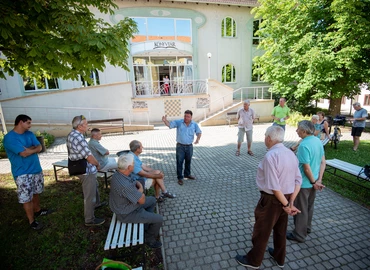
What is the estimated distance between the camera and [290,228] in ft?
11.7

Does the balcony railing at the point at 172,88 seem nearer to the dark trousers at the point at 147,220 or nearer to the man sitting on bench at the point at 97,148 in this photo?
the man sitting on bench at the point at 97,148

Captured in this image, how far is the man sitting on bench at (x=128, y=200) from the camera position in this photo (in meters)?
2.86

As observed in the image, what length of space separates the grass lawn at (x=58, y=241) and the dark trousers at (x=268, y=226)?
4.51 feet

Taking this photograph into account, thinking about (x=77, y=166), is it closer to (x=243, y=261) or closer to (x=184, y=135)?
(x=184, y=135)

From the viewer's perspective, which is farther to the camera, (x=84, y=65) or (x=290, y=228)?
(x=84, y=65)

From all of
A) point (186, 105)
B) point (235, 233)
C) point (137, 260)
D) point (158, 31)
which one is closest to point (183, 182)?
point (235, 233)

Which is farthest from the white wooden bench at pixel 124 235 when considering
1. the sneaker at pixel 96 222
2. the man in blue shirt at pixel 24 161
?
the man in blue shirt at pixel 24 161

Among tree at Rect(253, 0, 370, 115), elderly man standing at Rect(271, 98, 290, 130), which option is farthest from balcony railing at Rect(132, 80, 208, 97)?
elderly man standing at Rect(271, 98, 290, 130)

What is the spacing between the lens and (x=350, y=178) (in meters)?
5.51

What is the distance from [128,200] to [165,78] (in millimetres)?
13726

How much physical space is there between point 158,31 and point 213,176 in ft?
45.2

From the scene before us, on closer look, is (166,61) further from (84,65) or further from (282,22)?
(84,65)

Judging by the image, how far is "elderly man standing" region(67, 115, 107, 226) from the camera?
133 inches

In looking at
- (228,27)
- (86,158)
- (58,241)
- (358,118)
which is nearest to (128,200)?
(86,158)
